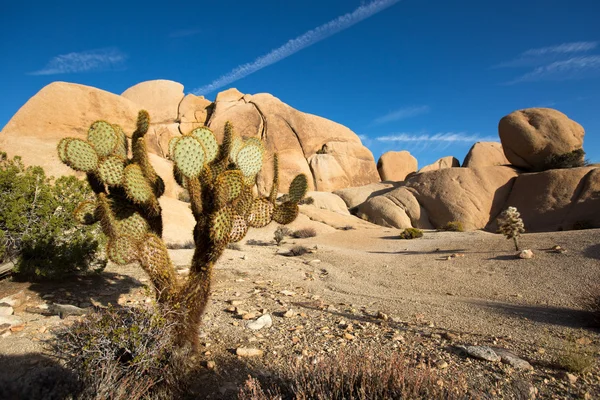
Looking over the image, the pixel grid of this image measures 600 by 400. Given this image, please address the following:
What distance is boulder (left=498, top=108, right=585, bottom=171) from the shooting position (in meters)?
25.3

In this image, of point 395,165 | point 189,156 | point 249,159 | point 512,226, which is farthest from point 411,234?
point 395,165

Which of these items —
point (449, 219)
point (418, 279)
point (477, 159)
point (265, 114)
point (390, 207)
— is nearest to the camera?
point (418, 279)

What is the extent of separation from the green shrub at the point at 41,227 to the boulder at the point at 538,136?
29452mm

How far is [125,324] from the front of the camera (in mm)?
3705

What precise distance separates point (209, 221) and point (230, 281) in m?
4.62

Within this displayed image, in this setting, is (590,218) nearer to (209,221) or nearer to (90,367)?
(209,221)

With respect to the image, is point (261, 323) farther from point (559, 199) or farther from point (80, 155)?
point (559, 199)

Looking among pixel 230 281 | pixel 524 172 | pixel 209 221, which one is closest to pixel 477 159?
→ pixel 524 172

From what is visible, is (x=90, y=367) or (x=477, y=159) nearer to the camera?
(x=90, y=367)

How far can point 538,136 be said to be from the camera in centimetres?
2586

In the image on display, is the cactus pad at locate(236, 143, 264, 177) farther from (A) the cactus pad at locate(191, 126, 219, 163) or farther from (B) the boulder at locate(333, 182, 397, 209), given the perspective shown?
(B) the boulder at locate(333, 182, 397, 209)

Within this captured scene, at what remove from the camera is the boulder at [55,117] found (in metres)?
20.0

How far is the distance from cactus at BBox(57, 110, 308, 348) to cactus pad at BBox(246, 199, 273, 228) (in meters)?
0.02

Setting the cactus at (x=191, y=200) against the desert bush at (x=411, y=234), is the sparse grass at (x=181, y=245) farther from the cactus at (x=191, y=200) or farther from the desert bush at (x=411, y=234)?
the desert bush at (x=411, y=234)
